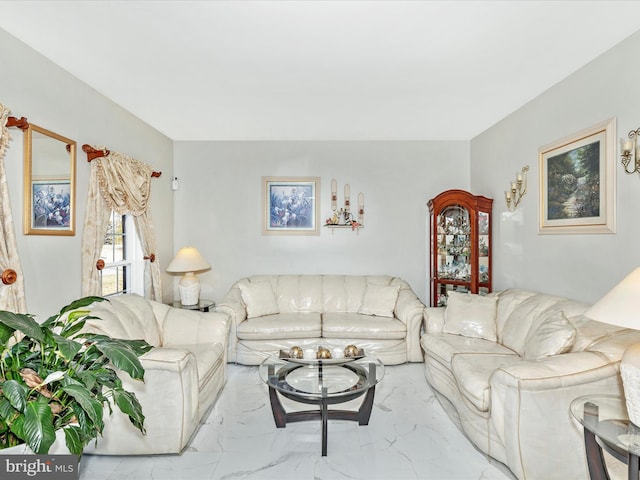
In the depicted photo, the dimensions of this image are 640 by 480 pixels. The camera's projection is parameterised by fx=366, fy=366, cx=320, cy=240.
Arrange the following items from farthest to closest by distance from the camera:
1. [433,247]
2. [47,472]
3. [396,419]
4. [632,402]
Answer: [433,247]
[396,419]
[632,402]
[47,472]

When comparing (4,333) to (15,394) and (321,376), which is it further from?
(321,376)

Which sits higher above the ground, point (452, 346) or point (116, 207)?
point (116, 207)

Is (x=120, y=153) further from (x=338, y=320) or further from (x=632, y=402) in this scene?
(x=632, y=402)

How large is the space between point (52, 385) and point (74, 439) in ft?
0.71

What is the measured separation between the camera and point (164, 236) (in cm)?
452

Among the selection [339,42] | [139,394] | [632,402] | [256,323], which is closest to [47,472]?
[139,394]

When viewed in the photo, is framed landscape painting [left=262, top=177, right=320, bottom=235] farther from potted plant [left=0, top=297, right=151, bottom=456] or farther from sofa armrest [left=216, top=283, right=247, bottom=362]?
potted plant [left=0, top=297, right=151, bottom=456]

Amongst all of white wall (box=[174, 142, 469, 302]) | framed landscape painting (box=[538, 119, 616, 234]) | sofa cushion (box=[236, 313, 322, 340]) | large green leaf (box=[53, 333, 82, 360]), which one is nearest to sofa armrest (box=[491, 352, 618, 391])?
framed landscape painting (box=[538, 119, 616, 234])

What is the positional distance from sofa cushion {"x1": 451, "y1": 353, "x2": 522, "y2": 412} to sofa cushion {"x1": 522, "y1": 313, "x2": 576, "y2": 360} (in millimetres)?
144

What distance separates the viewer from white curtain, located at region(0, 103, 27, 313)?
211 centimetres

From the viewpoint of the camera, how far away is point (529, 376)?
6.31 ft

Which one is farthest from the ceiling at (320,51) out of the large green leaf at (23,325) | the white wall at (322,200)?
the large green leaf at (23,325)

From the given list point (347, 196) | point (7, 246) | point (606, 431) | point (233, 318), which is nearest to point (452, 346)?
point (606, 431)

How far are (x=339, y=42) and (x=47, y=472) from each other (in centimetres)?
252
